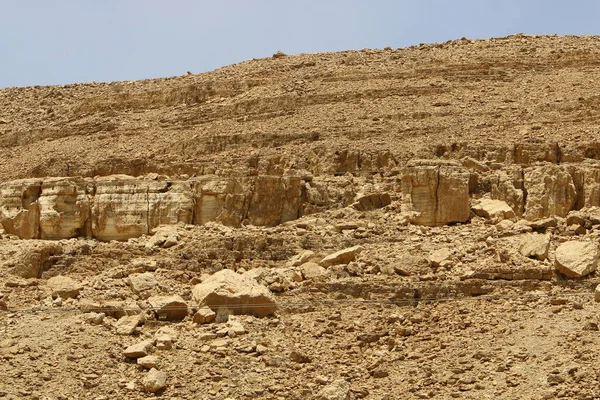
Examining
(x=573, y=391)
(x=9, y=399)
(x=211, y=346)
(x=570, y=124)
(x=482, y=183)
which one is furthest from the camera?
(x=570, y=124)

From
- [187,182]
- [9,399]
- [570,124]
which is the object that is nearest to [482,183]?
[570,124]

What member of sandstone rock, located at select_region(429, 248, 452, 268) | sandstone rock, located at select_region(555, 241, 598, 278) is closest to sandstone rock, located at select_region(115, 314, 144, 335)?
sandstone rock, located at select_region(429, 248, 452, 268)

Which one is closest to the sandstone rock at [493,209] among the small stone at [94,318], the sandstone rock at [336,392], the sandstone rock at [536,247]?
the sandstone rock at [536,247]

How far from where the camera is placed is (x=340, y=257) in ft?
73.8

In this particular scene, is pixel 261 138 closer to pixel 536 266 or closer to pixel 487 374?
pixel 536 266

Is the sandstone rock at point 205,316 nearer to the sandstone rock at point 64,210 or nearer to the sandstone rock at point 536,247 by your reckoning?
the sandstone rock at point 536,247

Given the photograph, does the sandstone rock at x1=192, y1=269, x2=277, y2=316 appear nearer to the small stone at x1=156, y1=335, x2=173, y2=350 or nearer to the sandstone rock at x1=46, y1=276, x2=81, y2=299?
the small stone at x1=156, y1=335, x2=173, y2=350

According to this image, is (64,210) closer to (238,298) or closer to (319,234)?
(319,234)

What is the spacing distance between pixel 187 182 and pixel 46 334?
22.7 feet

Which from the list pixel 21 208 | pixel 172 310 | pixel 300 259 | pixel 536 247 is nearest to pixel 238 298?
pixel 172 310

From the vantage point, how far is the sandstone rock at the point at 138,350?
1977cm

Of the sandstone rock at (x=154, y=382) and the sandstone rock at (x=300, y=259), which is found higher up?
the sandstone rock at (x=300, y=259)

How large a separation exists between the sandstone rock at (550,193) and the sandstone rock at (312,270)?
4571 mm

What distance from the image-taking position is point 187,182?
87.3ft
